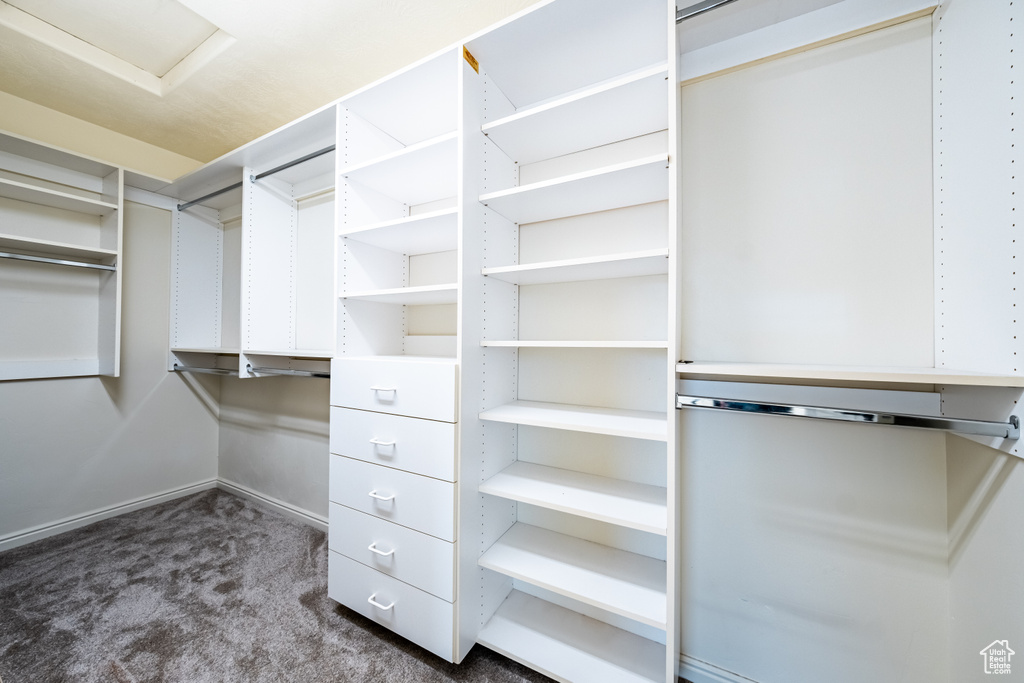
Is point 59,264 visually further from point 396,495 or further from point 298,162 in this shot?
point 396,495

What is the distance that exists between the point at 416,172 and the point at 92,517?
10.1 ft

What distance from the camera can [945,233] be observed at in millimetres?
958

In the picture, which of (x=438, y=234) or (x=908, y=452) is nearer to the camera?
(x=908, y=452)

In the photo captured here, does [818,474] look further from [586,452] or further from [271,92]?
[271,92]

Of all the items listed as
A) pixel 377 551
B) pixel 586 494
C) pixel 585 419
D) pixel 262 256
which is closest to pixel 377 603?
pixel 377 551

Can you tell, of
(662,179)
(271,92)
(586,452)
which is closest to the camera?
(662,179)

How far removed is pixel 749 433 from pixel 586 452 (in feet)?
1.91

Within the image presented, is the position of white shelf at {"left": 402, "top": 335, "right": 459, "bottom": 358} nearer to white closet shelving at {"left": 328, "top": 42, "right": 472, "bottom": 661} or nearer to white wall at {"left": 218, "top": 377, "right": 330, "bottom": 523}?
white closet shelving at {"left": 328, "top": 42, "right": 472, "bottom": 661}

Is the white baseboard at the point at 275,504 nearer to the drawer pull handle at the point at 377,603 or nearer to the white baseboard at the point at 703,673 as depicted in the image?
the drawer pull handle at the point at 377,603

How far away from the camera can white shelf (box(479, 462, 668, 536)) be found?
3.49 feet

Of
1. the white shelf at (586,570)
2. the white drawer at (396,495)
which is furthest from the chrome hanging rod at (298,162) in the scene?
the white shelf at (586,570)

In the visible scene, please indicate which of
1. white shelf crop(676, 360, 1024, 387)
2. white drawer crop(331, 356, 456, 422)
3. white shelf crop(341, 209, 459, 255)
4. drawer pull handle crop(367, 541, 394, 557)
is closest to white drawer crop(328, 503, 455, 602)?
drawer pull handle crop(367, 541, 394, 557)

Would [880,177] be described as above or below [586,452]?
above

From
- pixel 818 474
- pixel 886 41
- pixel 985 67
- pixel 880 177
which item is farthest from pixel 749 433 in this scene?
pixel 886 41
